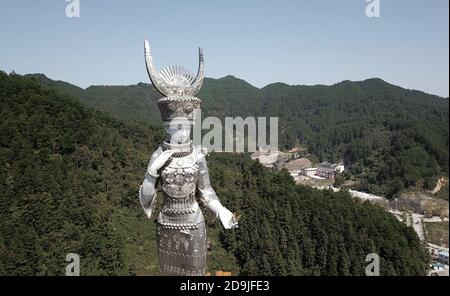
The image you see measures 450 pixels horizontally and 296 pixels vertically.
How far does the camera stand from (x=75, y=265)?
19.9 m

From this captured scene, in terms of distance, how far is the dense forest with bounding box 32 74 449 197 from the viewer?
71000 millimetres

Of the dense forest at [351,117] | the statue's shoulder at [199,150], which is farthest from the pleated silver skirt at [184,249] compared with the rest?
the dense forest at [351,117]

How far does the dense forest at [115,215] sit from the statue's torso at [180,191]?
612 inches

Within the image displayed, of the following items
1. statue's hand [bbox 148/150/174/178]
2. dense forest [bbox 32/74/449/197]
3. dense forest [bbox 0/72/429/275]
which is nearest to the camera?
statue's hand [bbox 148/150/174/178]

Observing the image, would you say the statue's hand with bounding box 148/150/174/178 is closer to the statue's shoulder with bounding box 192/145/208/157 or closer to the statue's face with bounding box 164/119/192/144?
the statue's face with bounding box 164/119/192/144

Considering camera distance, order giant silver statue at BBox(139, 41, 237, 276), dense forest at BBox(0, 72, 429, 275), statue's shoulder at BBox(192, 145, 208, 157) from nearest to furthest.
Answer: giant silver statue at BBox(139, 41, 237, 276) → statue's shoulder at BBox(192, 145, 208, 157) → dense forest at BBox(0, 72, 429, 275)

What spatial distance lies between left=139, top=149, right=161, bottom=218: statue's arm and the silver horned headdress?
0.61 m

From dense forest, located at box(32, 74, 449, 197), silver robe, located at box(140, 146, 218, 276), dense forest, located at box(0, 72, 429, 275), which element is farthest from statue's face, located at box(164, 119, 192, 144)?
dense forest, located at box(32, 74, 449, 197)

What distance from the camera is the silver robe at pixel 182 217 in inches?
214

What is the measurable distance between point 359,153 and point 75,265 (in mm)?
78710

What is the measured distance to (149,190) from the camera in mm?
5383

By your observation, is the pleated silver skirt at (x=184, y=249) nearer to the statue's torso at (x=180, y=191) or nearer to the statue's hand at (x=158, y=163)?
the statue's torso at (x=180, y=191)
